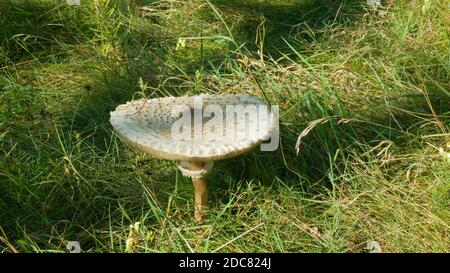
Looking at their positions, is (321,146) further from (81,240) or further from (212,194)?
(81,240)

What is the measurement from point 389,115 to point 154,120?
142 cm

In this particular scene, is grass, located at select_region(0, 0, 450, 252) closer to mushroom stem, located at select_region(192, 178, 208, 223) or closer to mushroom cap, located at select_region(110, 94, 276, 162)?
mushroom stem, located at select_region(192, 178, 208, 223)

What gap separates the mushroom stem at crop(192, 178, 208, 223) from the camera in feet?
9.82

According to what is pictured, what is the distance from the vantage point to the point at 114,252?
2.93m

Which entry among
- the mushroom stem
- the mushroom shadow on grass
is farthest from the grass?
the mushroom shadow on grass

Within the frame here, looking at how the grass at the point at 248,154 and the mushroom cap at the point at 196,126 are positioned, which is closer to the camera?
the mushroom cap at the point at 196,126

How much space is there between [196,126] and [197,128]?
20 millimetres

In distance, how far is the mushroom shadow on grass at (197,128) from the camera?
8.69 feet

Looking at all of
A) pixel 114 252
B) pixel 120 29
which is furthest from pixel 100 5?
pixel 114 252

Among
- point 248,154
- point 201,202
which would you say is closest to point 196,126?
point 201,202

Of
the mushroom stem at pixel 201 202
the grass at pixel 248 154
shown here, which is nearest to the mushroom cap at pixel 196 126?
the grass at pixel 248 154

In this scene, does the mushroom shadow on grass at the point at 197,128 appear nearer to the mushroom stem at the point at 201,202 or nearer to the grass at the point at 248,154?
the mushroom stem at the point at 201,202

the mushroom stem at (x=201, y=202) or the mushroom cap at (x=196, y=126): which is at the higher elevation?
the mushroom cap at (x=196, y=126)

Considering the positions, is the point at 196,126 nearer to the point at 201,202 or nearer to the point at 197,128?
→ the point at 197,128
